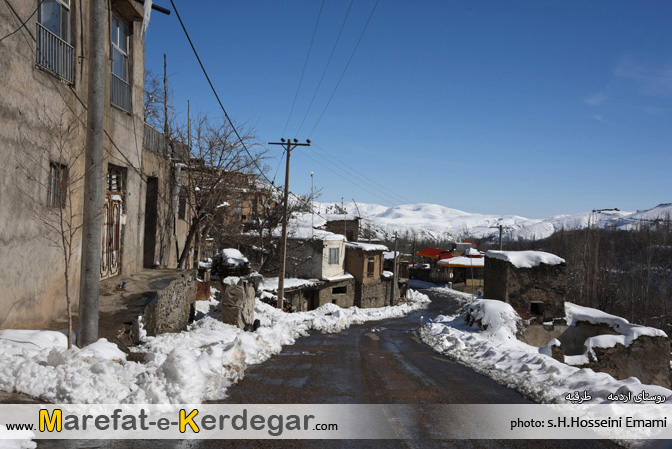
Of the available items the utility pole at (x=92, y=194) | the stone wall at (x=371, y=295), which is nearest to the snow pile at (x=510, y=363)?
the utility pole at (x=92, y=194)

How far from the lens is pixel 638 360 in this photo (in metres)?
16.5

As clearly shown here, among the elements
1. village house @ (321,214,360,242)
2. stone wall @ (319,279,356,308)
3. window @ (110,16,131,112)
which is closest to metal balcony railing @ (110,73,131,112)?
window @ (110,16,131,112)

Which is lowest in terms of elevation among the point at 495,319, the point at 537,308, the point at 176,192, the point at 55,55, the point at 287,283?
the point at 287,283

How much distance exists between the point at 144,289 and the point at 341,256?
102 ft

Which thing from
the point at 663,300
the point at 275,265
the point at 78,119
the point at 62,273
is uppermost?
the point at 78,119

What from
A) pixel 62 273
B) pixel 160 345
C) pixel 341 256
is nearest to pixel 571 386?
pixel 160 345

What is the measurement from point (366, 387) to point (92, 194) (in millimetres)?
5623

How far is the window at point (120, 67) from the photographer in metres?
12.4

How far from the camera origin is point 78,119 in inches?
378

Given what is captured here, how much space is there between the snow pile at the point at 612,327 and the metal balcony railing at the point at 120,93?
1716 centimetres

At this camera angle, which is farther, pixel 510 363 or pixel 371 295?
pixel 371 295

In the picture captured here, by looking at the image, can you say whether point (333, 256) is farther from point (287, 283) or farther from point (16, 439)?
point (16, 439)

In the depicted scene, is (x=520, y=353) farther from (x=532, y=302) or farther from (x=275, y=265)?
(x=275, y=265)

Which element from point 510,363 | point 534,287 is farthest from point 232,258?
point 510,363
